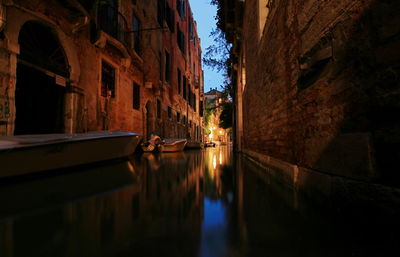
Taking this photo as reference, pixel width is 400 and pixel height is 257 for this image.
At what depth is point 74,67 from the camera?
5.05 metres

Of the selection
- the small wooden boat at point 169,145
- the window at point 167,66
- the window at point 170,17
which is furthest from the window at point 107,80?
the window at point 170,17

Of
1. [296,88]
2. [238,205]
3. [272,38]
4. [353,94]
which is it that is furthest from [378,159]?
[272,38]

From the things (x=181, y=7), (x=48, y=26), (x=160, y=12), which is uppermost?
(x=181, y=7)

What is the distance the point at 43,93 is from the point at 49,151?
3319mm

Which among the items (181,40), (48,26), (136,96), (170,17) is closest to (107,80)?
(136,96)

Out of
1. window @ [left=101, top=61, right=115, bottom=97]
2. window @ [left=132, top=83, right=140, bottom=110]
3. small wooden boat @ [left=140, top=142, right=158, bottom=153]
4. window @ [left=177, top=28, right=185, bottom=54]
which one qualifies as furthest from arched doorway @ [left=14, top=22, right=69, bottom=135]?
window @ [left=177, top=28, right=185, bottom=54]

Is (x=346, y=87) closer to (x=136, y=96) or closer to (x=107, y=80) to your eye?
(x=107, y=80)

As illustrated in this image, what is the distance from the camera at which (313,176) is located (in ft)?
5.20

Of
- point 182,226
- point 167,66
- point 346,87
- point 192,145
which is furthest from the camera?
point 167,66

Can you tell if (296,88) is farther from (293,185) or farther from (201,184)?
(201,184)

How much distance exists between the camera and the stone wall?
1042mm

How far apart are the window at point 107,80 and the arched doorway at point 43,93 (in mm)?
1449

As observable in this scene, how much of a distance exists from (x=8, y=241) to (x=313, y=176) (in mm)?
1998

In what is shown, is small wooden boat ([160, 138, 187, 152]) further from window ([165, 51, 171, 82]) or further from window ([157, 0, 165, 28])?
window ([157, 0, 165, 28])
